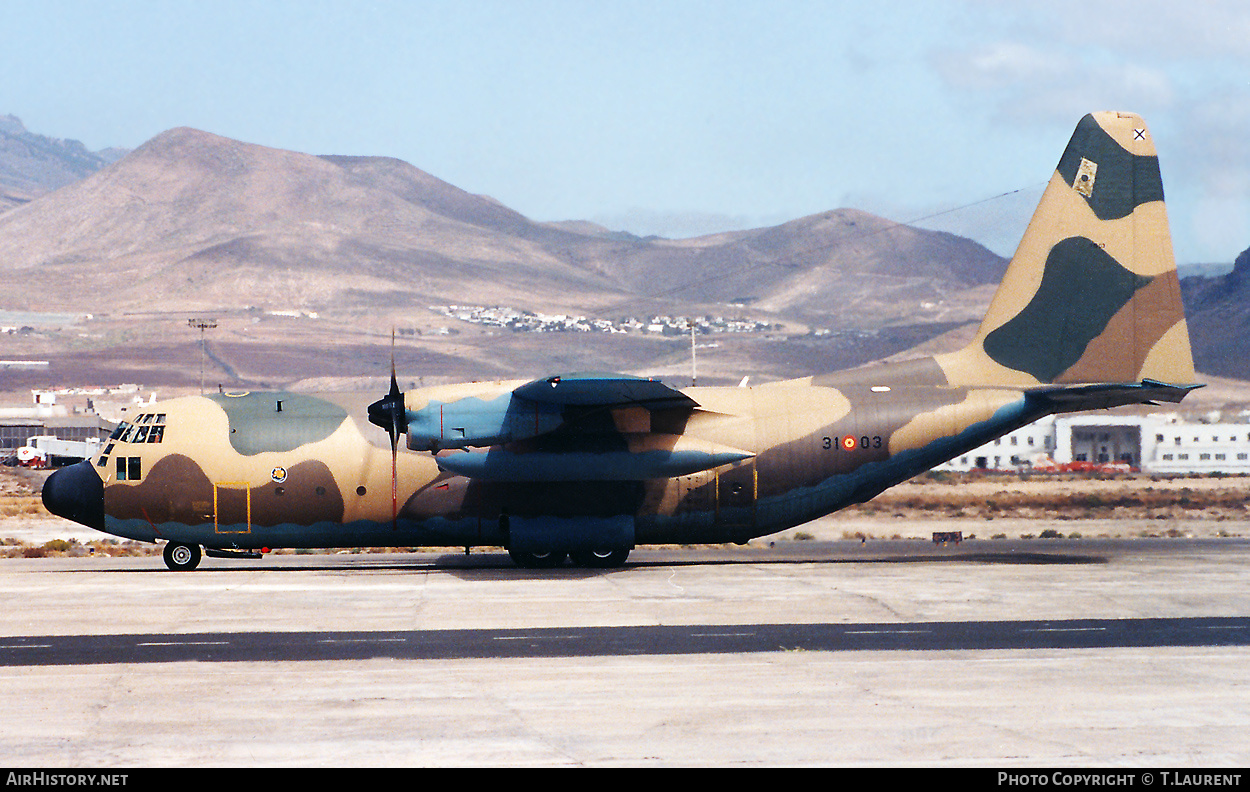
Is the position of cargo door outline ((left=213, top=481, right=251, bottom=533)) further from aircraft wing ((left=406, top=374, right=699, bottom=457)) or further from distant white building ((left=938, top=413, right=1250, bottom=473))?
distant white building ((left=938, top=413, right=1250, bottom=473))

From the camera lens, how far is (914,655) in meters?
18.6

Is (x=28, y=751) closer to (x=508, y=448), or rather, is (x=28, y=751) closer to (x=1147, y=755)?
(x=1147, y=755)

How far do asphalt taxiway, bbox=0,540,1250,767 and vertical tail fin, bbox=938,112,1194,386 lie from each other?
514 centimetres

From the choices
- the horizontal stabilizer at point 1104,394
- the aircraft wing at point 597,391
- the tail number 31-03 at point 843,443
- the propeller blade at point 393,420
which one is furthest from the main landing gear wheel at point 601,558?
the horizontal stabilizer at point 1104,394

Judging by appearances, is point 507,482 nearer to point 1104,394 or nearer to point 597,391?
point 597,391

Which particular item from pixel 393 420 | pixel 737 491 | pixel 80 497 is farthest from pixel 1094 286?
pixel 80 497

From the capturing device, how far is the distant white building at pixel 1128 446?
97.6 metres

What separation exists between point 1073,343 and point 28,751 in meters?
26.1

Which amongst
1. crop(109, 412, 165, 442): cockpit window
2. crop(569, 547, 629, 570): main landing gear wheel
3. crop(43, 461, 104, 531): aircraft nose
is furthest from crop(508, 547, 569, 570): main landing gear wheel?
crop(43, 461, 104, 531): aircraft nose

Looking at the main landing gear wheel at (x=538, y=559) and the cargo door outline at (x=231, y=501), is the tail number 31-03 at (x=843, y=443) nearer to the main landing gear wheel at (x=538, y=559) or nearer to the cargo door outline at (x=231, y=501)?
the main landing gear wheel at (x=538, y=559)

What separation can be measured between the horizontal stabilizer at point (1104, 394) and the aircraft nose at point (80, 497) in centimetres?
2277

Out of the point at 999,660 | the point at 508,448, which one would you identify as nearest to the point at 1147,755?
the point at 999,660

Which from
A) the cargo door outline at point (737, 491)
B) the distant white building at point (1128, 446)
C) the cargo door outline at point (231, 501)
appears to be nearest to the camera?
the cargo door outline at point (231, 501)

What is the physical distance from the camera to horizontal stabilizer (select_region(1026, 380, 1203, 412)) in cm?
3048
